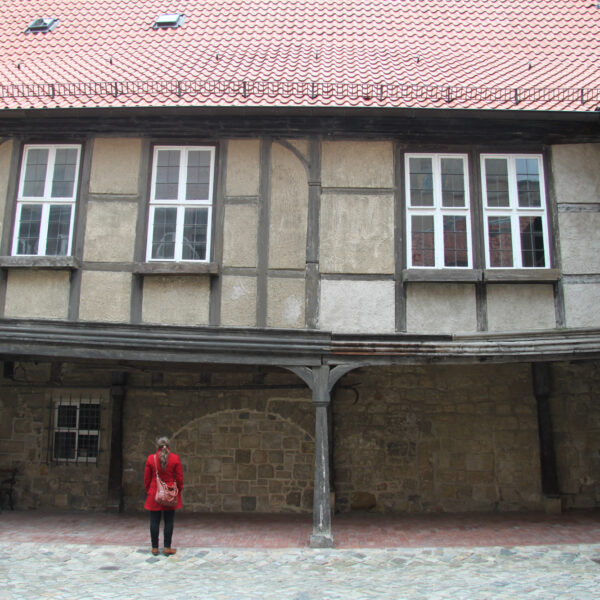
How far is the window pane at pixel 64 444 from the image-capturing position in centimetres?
1027

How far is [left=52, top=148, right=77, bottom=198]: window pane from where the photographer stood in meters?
8.23

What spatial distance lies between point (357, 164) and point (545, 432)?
545 centimetres

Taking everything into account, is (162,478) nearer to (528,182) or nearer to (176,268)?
(176,268)

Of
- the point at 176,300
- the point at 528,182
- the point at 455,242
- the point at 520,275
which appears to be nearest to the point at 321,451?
the point at 176,300

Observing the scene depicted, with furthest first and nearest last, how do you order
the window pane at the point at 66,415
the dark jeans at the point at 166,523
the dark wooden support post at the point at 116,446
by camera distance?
the window pane at the point at 66,415, the dark wooden support post at the point at 116,446, the dark jeans at the point at 166,523

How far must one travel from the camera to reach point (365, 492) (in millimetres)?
9961

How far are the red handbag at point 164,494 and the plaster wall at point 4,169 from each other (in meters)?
4.10

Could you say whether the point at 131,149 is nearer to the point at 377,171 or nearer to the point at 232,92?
the point at 232,92

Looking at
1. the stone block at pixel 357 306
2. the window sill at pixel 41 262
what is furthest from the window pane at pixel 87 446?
the stone block at pixel 357 306

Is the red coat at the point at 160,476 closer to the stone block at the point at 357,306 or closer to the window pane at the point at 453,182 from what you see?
the stone block at the point at 357,306

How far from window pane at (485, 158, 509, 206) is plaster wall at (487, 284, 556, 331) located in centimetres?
119

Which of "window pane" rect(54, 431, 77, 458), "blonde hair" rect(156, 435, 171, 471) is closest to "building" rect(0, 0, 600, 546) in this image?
"blonde hair" rect(156, 435, 171, 471)

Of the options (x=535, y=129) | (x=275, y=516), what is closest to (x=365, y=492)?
(x=275, y=516)

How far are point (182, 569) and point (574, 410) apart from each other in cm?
695
